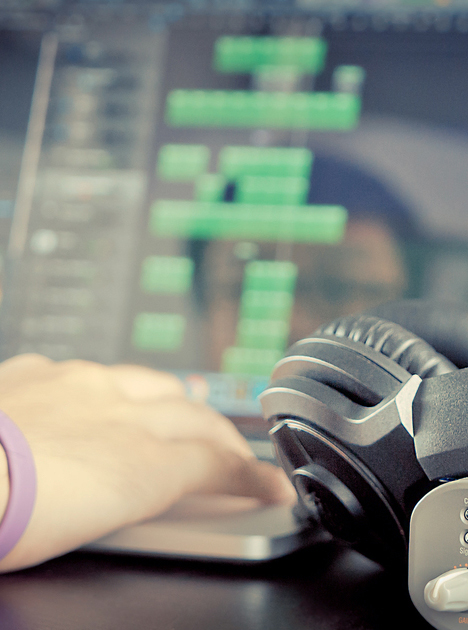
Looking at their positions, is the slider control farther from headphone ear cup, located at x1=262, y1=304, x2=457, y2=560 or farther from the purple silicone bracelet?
the purple silicone bracelet

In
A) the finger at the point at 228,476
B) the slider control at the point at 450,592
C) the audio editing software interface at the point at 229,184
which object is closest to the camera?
the slider control at the point at 450,592

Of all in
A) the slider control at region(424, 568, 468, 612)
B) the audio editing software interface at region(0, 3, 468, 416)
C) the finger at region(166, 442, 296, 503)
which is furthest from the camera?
the audio editing software interface at region(0, 3, 468, 416)

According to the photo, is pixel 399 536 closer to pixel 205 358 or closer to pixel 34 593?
pixel 34 593

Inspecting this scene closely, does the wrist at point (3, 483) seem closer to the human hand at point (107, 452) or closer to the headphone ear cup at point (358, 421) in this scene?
the human hand at point (107, 452)

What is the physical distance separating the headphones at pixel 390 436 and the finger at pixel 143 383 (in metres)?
0.18

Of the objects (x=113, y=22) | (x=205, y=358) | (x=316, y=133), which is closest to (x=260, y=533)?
(x=205, y=358)

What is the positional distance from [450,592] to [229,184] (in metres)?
0.75

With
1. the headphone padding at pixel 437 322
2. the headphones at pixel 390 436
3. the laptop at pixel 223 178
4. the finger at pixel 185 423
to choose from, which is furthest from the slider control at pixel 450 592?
the laptop at pixel 223 178

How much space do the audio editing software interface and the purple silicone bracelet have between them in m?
0.57

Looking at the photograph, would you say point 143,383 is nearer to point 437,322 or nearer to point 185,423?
point 185,423

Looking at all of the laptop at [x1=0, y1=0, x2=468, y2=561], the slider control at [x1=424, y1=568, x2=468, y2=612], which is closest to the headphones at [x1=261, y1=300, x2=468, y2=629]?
the slider control at [x1=424, y1=568, x2=468, y2=612]

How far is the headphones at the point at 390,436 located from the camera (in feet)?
0.79

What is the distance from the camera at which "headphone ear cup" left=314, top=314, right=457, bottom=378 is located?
273 millimetres

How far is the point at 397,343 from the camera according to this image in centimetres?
28
